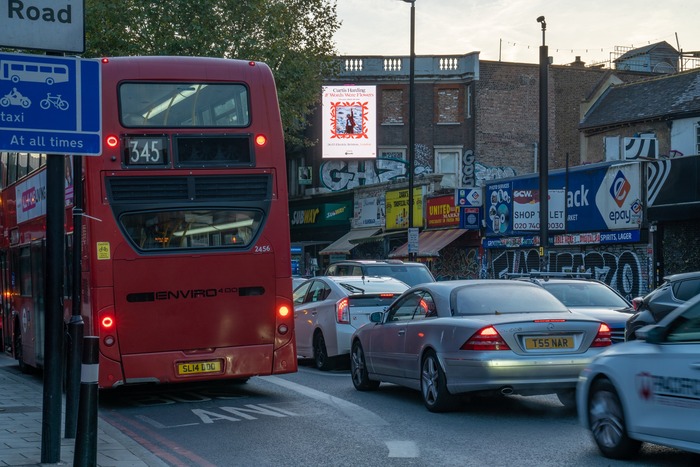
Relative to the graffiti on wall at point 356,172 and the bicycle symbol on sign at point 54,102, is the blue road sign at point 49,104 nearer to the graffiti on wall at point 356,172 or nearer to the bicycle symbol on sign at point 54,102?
the bicycle symbol on sign at point 54,102

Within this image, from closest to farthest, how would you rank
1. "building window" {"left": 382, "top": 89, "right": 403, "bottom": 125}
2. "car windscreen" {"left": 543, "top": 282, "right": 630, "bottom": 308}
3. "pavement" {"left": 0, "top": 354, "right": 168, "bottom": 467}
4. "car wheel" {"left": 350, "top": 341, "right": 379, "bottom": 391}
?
"pavement" {"left": 0, "top": 354, "right": 168, "bottom": 467}, "car wheel" {"left": 350, "top": 341, "right": 379, "bottom": 391}, "car windscreen" {"left": 543, "top": 282, "right": 630, "bottom": 308}, "building window" {"left": 382, "top": 89, "right": 403, "bottom": 125}

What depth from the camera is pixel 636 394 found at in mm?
8234

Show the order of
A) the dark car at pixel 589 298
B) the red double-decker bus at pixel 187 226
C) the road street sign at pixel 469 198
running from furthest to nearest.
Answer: the road street sign at pixel 469 198
the dark car at pixel 589 298
the red double-decker bus at pixel 187 226

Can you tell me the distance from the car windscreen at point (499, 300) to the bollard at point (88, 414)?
506cm

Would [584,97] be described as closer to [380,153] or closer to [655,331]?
[380,153]

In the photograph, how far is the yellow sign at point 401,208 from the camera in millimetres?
44781

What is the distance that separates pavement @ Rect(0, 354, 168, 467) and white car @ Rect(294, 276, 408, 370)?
17.3ft

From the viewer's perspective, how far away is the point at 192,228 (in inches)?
508

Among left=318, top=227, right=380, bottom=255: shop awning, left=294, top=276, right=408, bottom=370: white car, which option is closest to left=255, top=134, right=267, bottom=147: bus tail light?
left=294, top=276, right=408, bottom=370: white car

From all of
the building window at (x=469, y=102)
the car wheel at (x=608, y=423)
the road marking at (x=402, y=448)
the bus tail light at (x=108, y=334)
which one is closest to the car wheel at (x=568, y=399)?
the road marking at (x=402, y=448)

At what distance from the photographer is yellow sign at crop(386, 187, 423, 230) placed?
1763 inches

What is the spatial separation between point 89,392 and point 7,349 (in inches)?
514

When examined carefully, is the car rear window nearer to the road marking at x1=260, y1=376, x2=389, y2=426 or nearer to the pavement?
the road marking at x1=260, y1=376, x2=389, y2=426

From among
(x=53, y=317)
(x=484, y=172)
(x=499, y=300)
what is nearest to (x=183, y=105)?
(x=499, y=300)
